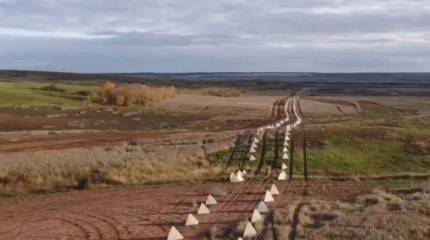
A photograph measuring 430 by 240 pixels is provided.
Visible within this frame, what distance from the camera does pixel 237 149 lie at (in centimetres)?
3516

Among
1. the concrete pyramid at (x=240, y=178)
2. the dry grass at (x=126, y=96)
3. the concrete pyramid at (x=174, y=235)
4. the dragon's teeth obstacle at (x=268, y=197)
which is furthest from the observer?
the dry grass at (x=126, y=96)

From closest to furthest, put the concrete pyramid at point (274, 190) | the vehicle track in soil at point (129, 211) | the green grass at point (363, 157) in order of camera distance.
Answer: the vehicle track in soil at point (129, 211) < the concrete pyramid at point (274, 190) < the green grass at point (363, 157)

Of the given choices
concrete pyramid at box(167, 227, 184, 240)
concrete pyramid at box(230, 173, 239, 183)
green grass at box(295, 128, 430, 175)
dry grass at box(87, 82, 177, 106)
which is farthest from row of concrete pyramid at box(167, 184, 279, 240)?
dry grass at box(87, 82, 177, 106)

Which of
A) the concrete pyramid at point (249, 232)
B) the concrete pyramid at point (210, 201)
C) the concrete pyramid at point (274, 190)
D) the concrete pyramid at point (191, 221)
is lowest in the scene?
the concrete pyramid at point (274, 190)

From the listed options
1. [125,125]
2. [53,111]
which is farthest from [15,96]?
[125,125]

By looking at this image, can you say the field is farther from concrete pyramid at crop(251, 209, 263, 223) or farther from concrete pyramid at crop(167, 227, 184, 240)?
concrete pyramid at crop(167, 227, 184, 240)

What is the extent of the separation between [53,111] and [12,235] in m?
50.8

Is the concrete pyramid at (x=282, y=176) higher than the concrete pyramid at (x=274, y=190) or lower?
lower

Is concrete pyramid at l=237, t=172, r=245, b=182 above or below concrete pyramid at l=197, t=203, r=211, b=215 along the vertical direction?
below

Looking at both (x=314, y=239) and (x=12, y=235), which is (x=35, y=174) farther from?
(x=314, y=239)

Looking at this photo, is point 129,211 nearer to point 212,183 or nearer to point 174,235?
point 174,235

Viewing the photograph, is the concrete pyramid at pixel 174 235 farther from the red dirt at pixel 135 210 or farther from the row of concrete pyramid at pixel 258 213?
the row of concrete pyramid at pixel 258 213

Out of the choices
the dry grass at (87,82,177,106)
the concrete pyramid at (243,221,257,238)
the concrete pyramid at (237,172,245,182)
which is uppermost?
the concrete pyramid at (243,221,257,238)

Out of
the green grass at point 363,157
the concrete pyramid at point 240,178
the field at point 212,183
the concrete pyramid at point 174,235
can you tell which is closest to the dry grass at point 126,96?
the field at point 212,183
